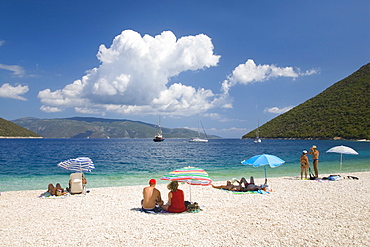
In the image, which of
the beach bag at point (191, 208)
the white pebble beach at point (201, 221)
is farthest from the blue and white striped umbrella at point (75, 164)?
the beach bag at point (191, 208)

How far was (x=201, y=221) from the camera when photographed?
8680 millimetres

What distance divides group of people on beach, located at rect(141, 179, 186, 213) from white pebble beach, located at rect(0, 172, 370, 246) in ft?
1.28

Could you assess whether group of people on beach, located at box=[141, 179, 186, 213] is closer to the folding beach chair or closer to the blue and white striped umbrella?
the folding beach chair

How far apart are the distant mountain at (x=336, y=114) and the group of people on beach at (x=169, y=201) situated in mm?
95739

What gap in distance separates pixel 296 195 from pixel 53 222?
1058 centimetres

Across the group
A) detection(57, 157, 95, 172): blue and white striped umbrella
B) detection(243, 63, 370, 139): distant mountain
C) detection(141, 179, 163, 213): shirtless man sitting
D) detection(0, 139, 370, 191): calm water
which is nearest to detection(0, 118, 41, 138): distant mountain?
detection(0, 139, 370, 191): calm water

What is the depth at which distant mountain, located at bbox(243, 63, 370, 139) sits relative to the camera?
307 feet

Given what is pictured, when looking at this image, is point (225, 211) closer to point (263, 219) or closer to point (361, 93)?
point (263, 219)

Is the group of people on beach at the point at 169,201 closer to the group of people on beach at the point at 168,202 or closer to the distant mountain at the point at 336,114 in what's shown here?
the group of people on beach at the point at 168,202

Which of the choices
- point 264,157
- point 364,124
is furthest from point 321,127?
point 264,157

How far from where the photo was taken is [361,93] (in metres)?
100

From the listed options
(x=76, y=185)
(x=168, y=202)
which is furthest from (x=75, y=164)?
(x=168, y=202)

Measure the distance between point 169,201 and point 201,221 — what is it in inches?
73.4

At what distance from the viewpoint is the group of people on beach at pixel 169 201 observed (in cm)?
998
